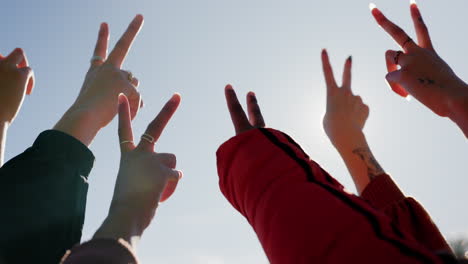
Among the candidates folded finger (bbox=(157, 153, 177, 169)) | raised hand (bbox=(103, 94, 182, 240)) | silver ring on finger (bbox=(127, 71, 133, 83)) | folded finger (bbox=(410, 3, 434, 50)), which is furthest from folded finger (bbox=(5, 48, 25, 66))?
folded finger (bbox=(410, 3, 434, 50))

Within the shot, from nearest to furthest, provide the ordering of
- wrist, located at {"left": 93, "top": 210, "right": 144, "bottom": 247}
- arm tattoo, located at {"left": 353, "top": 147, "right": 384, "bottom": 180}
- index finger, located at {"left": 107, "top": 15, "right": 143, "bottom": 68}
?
wrist, located at {"left": 93, "top": 210, "right": 144, "bottom": 247} → arm tattoo, located at {"left": 353, "top": 147, "right": 384, "bottom": 180} → index finger, located at {"left": 107, "top": 15, "right": 143, "bottom": 68}

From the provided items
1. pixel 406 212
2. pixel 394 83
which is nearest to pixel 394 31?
pixel 394 83

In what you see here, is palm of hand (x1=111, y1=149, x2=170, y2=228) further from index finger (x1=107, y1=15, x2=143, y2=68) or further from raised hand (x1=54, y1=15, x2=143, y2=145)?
index finger (x1=107, y1=15, x2=143, y2=68)

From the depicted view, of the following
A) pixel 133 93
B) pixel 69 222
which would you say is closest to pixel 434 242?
pixel 69 222

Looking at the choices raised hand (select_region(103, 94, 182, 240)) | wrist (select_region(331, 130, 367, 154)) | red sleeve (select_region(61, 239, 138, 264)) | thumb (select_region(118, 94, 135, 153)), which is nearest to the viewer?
red sleeve (select_region(61, 239, 138, 264))

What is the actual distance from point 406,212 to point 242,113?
86 centimetres

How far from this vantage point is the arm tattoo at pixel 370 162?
2.51m

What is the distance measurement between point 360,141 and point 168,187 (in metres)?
1.31

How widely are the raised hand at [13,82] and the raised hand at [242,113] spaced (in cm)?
163

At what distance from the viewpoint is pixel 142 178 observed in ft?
6.69

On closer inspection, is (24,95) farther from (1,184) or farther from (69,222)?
(69,222)

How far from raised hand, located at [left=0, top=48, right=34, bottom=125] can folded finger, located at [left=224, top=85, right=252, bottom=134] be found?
1626 mm

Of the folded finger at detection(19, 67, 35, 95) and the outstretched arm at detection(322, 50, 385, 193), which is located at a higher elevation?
the folded finger at detection(19, 67, 35, 95)

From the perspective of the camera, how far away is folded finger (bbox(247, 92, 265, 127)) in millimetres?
2125
